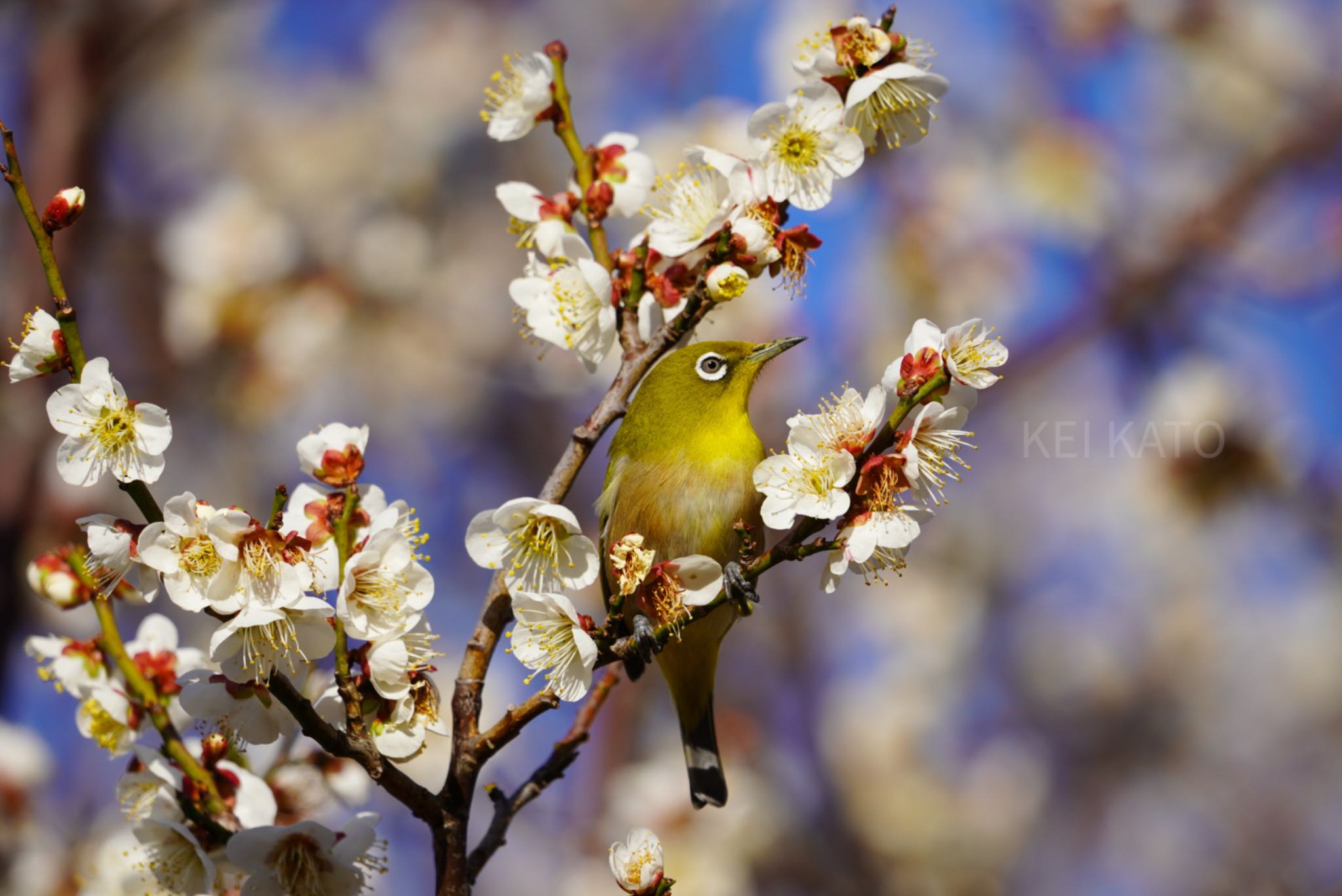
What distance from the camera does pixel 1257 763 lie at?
904cm

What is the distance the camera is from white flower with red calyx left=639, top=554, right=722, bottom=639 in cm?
219

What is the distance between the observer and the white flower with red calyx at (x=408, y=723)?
6.96 feet

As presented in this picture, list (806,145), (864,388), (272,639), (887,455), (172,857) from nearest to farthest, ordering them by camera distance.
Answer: (272,639)
(887,455)
(172,857)
(806,145)
(864,388)

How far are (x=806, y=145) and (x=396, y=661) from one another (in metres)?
1.34

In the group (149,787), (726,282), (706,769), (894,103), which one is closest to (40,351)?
(149,787)

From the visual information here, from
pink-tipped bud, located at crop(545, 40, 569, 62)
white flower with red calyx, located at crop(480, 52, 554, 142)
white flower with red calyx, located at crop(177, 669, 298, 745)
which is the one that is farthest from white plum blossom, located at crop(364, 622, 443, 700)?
pink-tipped bud, located at crop(545, 40, 569, 62)

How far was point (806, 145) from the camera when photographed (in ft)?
7.98

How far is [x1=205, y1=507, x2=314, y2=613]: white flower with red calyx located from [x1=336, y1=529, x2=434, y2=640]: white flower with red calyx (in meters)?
0.10

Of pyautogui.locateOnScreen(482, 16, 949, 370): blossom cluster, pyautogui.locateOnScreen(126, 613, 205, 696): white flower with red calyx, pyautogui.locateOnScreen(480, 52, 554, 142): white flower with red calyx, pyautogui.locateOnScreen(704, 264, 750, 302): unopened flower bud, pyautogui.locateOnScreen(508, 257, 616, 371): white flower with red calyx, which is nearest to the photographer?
pyautogui.locateOnScreen(704, 264, 750, 302): unopened flower bud

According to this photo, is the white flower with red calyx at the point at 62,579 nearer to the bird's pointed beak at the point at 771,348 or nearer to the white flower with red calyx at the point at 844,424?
the white flower with red calyx at the point at 844,424

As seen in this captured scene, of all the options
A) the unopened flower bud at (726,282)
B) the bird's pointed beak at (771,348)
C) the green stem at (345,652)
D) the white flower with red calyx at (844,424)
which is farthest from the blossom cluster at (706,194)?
the green stem at (345,652)

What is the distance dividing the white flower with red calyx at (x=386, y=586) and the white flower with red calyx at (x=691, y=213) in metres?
0.92

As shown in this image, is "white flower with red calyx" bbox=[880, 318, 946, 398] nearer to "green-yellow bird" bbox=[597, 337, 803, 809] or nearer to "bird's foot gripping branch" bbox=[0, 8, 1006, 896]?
"bird's foot gripping branch" bbox=[0, 8, 1006, 896]

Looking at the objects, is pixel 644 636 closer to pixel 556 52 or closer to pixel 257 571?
pixel 257 571
